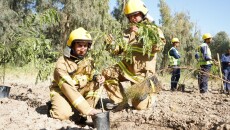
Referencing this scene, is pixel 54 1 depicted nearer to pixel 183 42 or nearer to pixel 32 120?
pixel 183 42

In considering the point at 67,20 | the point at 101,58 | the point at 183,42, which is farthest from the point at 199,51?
the point at 183,42

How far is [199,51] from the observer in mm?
8906

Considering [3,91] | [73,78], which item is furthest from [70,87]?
[3,91]

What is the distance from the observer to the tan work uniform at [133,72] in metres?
5.02

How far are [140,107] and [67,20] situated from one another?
17513mm

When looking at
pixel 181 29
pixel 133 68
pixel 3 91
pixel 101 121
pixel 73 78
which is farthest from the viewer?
pixel 181 29

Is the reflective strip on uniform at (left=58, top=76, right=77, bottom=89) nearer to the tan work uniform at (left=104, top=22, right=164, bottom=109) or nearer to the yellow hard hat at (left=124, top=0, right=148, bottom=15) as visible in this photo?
the tan work uniform at (left=104, top=22, right=164, bottom=109)

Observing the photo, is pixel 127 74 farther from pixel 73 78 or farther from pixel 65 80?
pixel 65 80

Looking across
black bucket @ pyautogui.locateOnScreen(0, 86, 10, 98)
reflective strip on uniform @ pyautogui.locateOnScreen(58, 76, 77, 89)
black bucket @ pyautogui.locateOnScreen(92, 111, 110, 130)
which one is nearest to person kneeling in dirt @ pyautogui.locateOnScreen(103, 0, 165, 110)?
reflective strip on uniform @ pyautogui.locateOnScreen(58, 76, 77, 89)

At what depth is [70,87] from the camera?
410 cm

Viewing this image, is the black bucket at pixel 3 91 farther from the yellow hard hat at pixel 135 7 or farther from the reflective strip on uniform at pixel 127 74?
the yellow hard hat at pixel 135 7

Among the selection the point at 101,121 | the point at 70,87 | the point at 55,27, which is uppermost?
the point at 55,27

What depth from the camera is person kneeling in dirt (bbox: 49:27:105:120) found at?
164 inches

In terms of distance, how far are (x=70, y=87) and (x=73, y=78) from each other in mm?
414
